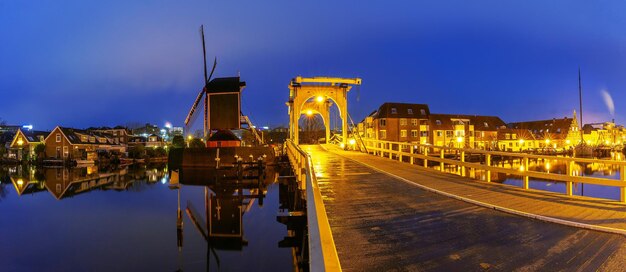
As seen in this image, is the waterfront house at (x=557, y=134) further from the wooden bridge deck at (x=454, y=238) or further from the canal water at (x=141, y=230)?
the wooden bridge deck at (x=454, y=238)

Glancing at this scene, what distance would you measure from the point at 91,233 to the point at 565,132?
9842 centimetres

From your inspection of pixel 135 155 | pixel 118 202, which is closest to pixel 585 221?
pixel 118 202

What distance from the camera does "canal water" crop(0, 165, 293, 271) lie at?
516 inches

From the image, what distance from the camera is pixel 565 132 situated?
284ft

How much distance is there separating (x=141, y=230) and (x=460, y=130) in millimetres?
65958

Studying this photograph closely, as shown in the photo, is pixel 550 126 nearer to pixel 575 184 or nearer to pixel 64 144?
pixel 575 184

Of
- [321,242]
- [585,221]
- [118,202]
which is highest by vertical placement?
[321,242]

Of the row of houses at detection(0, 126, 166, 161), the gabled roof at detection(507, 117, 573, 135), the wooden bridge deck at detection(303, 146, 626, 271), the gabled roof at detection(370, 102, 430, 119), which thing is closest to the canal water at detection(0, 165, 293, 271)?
the wooden bridge deck at detection(303, 146, 626, 271)

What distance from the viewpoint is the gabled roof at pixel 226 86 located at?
→ 2147 inches

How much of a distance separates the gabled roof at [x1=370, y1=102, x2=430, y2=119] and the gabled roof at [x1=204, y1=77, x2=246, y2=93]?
26.2 metres

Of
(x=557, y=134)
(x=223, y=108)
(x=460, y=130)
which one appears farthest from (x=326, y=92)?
(x=557, y=134)

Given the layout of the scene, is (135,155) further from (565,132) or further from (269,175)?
(565,132)

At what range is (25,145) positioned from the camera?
70.7 metres

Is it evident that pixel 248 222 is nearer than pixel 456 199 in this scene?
No
